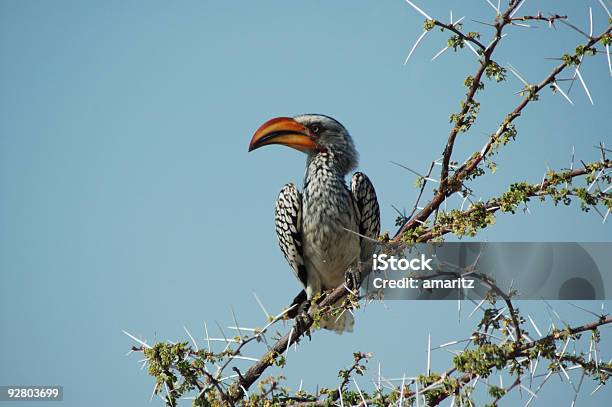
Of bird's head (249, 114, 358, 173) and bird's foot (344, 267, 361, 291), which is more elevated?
bird's head (249, 114, 358, 173)

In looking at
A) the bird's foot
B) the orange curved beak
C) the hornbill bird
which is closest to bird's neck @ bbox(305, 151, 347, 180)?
the hornbill bird

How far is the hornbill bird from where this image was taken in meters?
5.59

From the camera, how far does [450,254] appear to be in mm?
3801

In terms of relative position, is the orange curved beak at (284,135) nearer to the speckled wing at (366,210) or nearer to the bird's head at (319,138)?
the bird's head at (319,138)

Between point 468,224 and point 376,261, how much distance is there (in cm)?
55

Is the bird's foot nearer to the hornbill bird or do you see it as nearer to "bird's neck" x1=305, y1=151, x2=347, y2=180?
the hornbill bird

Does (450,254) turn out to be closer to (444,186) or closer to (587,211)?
(444,186)

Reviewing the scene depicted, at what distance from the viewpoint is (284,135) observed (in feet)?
19.4

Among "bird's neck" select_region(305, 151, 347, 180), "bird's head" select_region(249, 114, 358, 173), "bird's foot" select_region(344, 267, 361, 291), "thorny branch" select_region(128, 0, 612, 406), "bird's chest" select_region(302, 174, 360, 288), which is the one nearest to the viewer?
"thorny branch" select_region(128, 0, 612, 406)

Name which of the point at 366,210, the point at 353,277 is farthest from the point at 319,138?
the point at 353,277

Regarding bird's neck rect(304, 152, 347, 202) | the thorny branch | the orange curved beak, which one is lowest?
the thorny branch

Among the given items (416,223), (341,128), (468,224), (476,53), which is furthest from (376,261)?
(341,128)

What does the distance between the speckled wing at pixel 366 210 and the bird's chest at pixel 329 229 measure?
5 cm

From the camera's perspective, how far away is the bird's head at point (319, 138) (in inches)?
235
